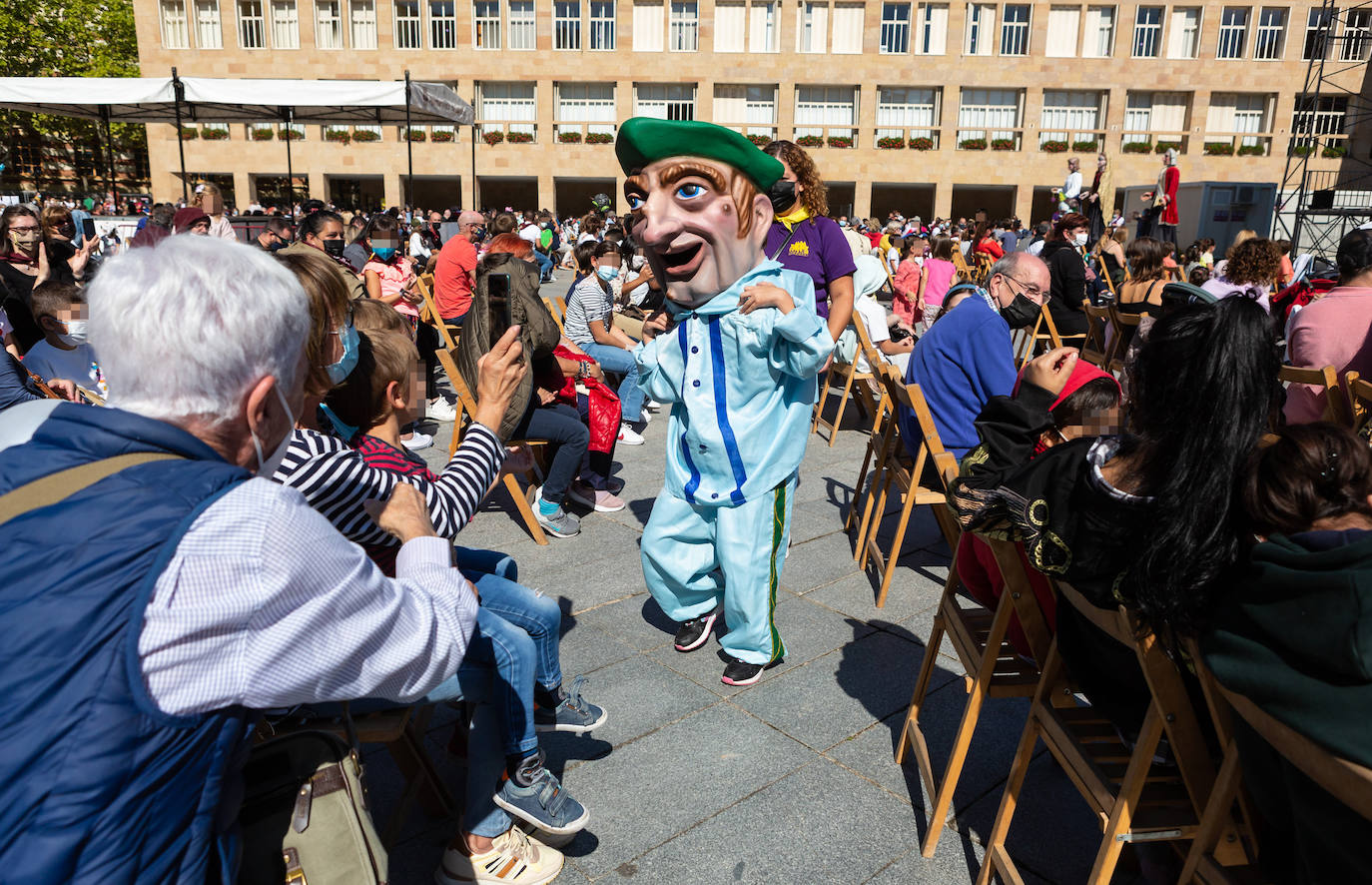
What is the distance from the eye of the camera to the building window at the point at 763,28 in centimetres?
3259

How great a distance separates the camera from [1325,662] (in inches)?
52.5

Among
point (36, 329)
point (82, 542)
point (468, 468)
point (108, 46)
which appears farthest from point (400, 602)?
point (108, 46)

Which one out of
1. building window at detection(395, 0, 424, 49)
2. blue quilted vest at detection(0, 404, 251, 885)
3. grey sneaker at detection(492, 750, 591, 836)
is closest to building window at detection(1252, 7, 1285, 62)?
building window at detection(395, 0, 424, 49)

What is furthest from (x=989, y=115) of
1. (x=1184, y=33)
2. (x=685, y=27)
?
(x=685, y=27)

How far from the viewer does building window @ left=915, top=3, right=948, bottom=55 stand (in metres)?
32.5

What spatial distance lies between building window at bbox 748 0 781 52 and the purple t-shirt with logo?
3120 cm

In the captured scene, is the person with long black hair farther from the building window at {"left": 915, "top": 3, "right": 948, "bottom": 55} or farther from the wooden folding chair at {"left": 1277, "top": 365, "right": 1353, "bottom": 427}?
the building window at {"left": 915, "top": 3, "right": 948, "bottom": 55}

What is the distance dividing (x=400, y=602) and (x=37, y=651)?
43 cm

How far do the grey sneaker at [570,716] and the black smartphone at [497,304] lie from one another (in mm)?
1087

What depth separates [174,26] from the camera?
111ft

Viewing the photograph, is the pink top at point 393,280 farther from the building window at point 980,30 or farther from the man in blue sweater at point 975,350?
the building window at point 980,30

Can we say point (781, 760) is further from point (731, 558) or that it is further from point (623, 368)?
point (623, 368)

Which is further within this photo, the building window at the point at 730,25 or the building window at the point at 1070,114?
the building window at the point at 1070,114

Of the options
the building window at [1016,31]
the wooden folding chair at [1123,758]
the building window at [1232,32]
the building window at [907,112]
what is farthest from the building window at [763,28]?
the wooden folding chair at [1123,758]
